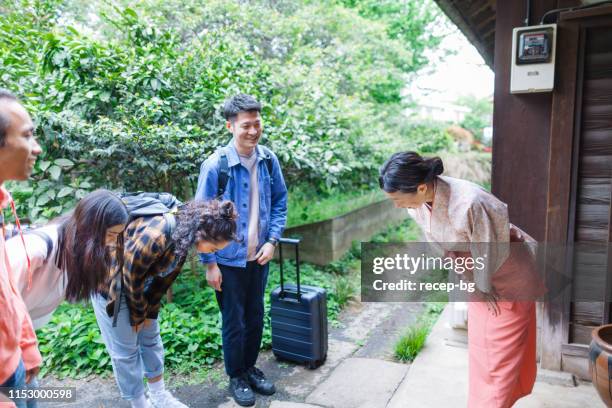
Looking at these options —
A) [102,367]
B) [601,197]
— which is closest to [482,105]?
[601,197]

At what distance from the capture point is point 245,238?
2.66 m

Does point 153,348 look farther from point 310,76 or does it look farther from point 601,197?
point 310,76

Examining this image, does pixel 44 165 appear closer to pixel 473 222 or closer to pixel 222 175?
pixel 222 175

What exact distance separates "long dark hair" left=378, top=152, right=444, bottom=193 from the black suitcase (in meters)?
1.30

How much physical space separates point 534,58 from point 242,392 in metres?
2.77

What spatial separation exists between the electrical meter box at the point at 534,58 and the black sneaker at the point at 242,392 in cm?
256

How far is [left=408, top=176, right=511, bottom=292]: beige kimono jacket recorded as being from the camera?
187cm

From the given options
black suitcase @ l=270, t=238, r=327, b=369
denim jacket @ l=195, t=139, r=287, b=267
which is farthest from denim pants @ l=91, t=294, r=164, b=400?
black suitcase @ l=270, t=238, r=327, b=369

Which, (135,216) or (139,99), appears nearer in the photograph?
(135,216)

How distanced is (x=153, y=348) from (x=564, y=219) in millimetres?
2650

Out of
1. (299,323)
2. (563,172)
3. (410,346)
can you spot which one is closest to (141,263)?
(299,323)

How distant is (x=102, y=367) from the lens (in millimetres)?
3146

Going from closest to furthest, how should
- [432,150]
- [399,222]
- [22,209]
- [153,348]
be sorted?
[153,348] < [22,209] < [399,222] < [432,150]

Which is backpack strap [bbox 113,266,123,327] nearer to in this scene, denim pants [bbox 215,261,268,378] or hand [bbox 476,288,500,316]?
denim pants [bbox 215,261,268,378]
